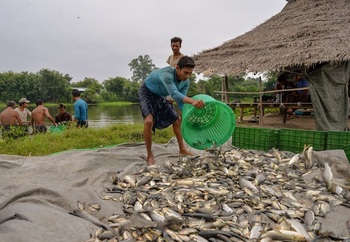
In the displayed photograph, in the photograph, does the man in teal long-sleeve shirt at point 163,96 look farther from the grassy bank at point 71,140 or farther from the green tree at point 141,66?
the green tree at point 141,66

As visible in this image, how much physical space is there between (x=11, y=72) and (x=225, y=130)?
49914mm

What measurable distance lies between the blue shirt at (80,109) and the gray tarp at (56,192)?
349 cm

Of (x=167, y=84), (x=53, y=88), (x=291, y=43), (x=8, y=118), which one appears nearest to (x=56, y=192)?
(x=167, y=84)

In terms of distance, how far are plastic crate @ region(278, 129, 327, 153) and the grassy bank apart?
3079 mm

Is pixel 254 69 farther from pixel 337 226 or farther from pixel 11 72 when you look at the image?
pixel 11 72

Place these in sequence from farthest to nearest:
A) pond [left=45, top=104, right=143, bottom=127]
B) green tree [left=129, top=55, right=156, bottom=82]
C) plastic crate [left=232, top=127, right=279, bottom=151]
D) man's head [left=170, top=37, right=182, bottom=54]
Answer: green tree [left=129, top=55, right=156, bottom=82] < pond [left=45, top=104, right=143, bottom=127] < man's head [left=170, top=37, right=182, bottom=54] < plastic crate [left=232, top=127, right=279, bottom=151]

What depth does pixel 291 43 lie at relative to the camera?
29.3 feet

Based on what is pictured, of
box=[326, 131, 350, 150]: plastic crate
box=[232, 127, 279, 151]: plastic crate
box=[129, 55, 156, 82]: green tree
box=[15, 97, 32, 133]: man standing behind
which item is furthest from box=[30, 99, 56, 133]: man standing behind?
box=[129, 55, 156, 82]: green tree

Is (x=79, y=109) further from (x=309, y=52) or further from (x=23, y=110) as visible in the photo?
(x=309, y=52)

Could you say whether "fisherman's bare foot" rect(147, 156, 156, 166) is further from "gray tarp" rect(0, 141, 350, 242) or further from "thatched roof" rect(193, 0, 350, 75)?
"thatched roof" rect(193, 0, 350, 75)

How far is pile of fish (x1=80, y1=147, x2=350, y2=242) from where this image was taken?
2.39 metres

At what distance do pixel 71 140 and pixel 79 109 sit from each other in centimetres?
119

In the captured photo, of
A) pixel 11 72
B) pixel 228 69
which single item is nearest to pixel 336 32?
pixel 228 69

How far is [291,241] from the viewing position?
228 centimetres
